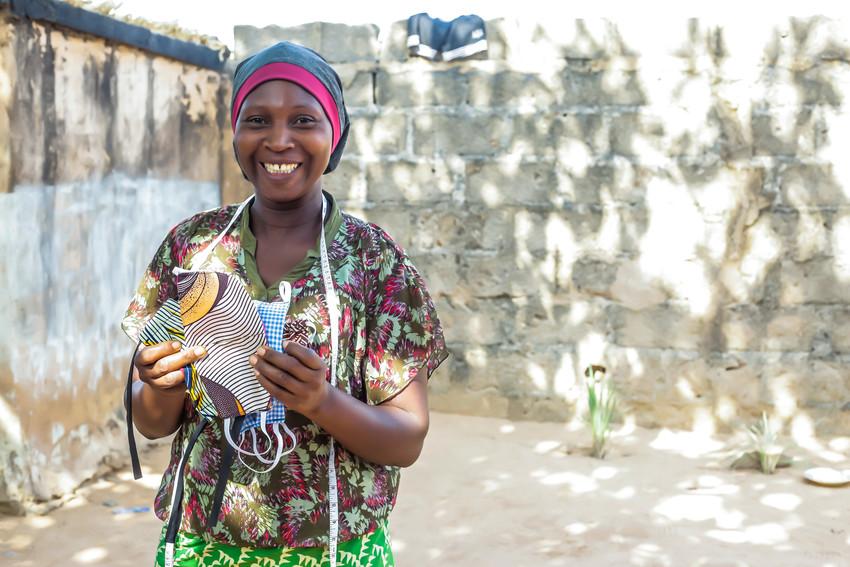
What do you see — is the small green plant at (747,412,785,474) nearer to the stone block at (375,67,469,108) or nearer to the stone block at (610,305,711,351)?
the stone block at (610,305,711,351)

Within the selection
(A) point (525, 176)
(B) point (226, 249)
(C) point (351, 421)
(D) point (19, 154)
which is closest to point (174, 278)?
(B) point (226, 249)

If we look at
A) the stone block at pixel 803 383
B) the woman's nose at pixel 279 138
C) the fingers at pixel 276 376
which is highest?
the woman's nose at pixel 279 138

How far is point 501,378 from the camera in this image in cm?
620

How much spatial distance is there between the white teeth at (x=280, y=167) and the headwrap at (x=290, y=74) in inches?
3.9

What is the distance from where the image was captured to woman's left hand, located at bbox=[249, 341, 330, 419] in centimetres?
150

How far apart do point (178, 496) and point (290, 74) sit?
75 cm

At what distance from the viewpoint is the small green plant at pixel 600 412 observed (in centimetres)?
550

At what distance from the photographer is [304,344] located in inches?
65.0

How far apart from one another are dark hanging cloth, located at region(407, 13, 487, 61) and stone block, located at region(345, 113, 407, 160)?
1.43ft

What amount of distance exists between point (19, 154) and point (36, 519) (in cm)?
167

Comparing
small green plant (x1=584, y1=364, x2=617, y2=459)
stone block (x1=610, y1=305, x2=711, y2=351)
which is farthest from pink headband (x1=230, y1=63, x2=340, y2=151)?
stone block (x1=610, y1=305, x2=711, y2=351)

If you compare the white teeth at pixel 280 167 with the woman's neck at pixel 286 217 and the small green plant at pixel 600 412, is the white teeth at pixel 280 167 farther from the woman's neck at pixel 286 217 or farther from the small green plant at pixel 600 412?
the small green plant at pixel 600 412

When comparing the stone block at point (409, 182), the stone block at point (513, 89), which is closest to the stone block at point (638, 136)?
the stone block at point (513, 89)

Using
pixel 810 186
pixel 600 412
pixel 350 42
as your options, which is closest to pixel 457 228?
pixel 350 42
